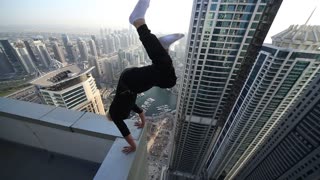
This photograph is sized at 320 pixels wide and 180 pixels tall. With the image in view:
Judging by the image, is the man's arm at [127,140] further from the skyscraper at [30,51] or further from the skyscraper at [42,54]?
the skyscraper at [30,51]

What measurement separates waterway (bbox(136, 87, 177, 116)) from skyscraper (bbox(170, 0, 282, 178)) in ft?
52.3

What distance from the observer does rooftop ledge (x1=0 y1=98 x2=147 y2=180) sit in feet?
4.80

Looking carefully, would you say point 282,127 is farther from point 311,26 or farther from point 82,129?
point 82,129

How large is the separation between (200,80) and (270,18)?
4804 millimetres

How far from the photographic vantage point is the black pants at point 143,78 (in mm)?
1148

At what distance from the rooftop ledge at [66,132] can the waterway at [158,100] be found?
2634 centimetres

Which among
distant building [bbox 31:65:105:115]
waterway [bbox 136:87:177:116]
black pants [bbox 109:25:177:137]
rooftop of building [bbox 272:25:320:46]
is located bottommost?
waterway [bbox 136:87:177:116]

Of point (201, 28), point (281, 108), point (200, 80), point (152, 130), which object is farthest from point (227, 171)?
point (201, 28)

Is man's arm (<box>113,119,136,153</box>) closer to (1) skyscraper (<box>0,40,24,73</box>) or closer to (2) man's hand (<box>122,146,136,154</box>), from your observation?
(2) man's hand (<box>122,146,136,154</box>)

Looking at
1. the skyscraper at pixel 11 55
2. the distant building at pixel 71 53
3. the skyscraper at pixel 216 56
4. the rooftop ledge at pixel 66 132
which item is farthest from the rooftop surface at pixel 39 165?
the distant building at pixel 71 53

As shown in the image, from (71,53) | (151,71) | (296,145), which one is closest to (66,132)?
(151,71)

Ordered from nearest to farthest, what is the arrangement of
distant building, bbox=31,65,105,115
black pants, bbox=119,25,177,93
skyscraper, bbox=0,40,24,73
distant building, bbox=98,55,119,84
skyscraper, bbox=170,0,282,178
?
black pants, bbox=119,25,177,93
skyscraper, bbox=170,0,282,178
distant building, bbox=31,65,105,115
skyscraper, bbox=0,40,24,73
distant building, bbox=98,55,119,84

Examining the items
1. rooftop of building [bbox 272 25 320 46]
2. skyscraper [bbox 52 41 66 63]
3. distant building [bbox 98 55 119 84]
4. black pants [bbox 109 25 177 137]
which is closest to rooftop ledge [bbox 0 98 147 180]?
black pants [bbox 109 25 177 137]

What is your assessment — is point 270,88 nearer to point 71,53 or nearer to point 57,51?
point 57,51
